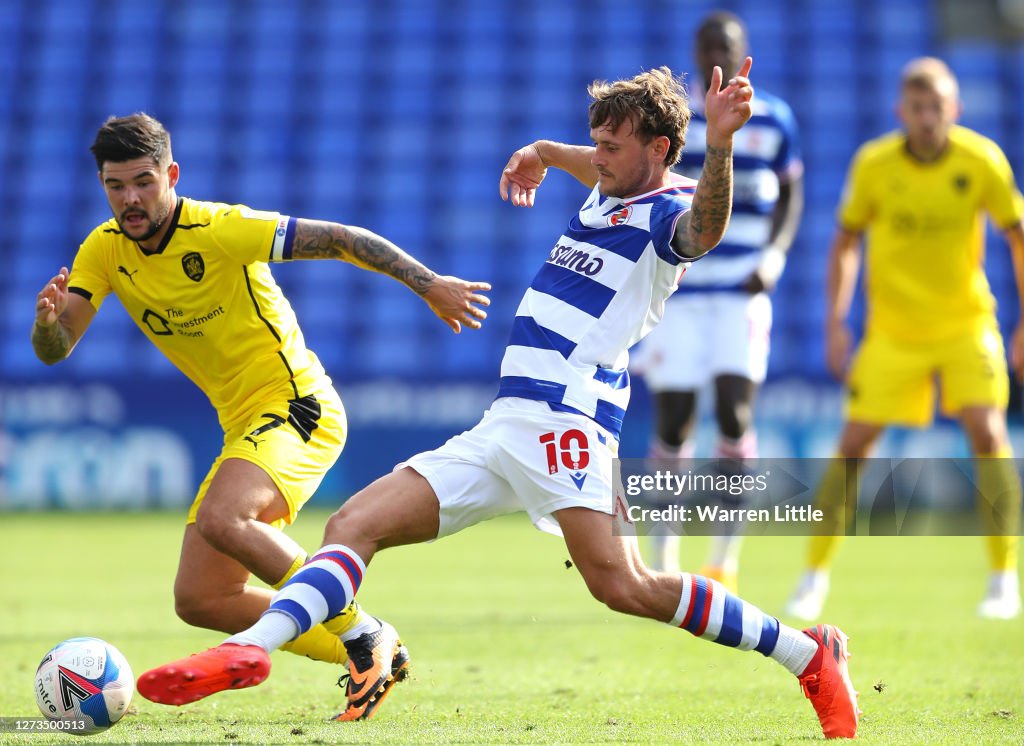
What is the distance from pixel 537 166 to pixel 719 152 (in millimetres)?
1266

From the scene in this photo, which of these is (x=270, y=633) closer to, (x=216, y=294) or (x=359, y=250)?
(x=359, y=250)

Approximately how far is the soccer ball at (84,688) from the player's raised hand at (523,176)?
2080mm

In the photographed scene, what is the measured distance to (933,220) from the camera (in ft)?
25.7

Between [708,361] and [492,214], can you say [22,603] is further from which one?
[492,214]

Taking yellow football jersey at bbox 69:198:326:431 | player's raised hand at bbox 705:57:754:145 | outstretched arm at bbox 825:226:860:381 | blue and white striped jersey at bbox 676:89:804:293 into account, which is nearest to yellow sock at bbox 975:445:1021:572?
outstretched arm at bbox 825:226:860:381

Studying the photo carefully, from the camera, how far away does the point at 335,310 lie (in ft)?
56.3

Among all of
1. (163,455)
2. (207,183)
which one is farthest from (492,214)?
(163,455)

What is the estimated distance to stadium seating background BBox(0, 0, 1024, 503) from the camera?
1716 centimetres

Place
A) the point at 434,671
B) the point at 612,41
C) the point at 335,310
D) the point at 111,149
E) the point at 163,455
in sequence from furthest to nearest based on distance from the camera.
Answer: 1. the point at 612,41
2. the point at 335,310
3. the point at 163,455
4. the point at 434,671
5. the point at 111,149

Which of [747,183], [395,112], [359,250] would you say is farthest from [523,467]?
[395,112]

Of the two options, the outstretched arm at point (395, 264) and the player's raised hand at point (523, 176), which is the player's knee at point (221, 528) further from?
the player's raised hand at point (523, 176)

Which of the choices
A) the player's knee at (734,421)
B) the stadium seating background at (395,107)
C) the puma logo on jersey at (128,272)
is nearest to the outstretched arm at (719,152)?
the puma logo on jersey at (128,272)

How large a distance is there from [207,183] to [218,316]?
1372cm

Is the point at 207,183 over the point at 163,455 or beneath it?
over
